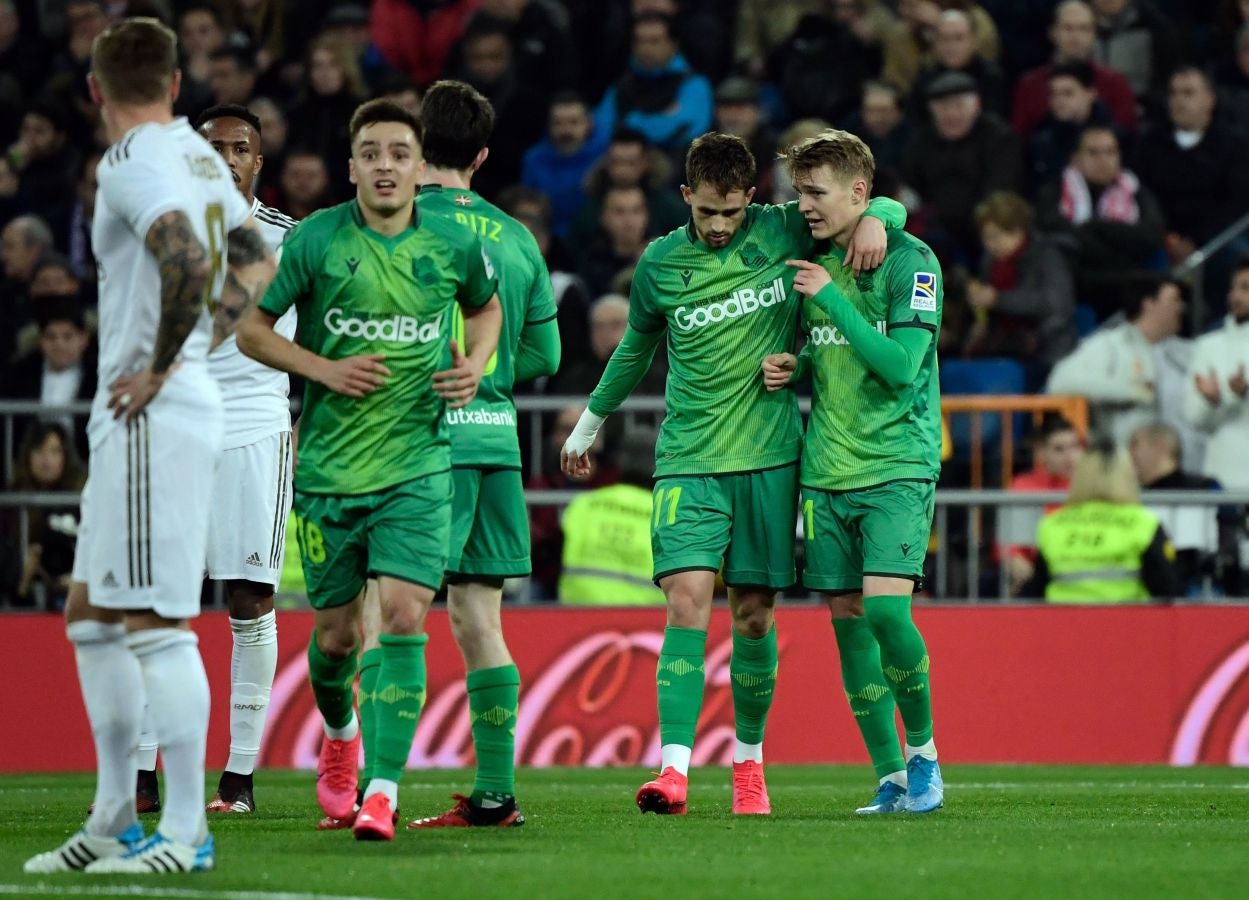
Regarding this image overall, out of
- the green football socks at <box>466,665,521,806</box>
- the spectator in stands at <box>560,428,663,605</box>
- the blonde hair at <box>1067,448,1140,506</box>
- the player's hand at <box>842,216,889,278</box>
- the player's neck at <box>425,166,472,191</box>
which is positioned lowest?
the green football socks at <box>466,665,521,806</box>

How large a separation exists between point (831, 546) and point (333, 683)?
1.94m

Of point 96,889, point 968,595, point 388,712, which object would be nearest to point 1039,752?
point 968,595

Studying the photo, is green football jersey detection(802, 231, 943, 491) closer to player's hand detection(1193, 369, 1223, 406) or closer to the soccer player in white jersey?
the soccer player in white jersey

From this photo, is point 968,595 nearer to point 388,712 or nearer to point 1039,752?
point 1039,752

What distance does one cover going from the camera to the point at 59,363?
1477cm

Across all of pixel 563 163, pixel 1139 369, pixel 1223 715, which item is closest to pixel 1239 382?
pixel 1139 369

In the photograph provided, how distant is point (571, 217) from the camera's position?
674 inches

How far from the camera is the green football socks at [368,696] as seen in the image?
278 inches

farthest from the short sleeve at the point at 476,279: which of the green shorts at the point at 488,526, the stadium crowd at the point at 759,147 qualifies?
the stadium crowd at the point at 759,147

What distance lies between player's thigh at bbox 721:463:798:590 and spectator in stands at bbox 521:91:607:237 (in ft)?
29.2

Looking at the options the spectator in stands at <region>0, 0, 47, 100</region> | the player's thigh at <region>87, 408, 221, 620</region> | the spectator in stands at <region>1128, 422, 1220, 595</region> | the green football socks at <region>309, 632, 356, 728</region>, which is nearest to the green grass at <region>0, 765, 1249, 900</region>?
the green football socks at <region>309, 632, 356, 728</region>

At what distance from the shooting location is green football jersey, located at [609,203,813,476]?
8.34 m

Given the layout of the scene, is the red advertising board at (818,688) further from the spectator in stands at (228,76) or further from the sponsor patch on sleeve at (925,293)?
the spectator in stands at (228,76)

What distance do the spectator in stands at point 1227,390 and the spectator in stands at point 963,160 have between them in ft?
7.56
